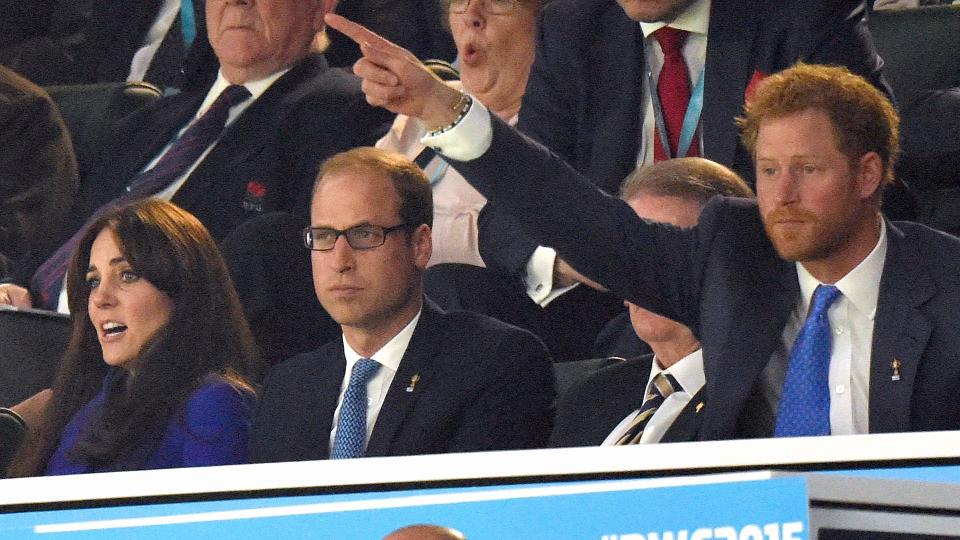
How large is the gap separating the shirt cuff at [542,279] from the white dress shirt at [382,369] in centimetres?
35

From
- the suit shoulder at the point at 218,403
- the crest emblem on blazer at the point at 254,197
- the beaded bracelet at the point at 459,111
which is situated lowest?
the suit shoulder at the point at 218,403

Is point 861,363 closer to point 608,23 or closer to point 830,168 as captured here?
point 830,168

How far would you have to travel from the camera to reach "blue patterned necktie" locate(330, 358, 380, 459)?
94.7 inches

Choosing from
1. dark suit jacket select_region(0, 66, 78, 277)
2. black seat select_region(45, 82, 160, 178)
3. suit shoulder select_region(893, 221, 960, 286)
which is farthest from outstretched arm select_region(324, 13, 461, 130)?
black seat select_region(45, 82, 160, 178)

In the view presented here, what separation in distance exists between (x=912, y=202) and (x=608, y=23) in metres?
0.59

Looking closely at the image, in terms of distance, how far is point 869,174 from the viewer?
6.99 feet

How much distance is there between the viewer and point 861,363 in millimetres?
2057

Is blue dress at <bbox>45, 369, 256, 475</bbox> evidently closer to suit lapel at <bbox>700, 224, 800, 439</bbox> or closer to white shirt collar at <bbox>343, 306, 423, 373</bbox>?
white shirt collar at <bbox>343, 306, 423, 373</bbox>

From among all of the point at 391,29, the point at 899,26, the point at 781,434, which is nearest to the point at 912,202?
the point at 899,26

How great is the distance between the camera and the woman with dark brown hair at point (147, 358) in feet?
8.25

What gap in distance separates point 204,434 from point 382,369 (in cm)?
29

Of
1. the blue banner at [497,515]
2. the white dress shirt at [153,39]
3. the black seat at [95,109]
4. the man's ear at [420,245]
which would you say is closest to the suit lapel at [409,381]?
the man's ear at [420,245]

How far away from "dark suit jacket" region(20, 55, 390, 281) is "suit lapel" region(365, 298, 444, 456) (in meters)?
0.69

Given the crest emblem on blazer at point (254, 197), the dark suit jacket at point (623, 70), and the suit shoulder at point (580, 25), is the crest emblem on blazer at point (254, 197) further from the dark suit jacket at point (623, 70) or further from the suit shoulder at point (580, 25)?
the suit shoulder at point (580, 25)
